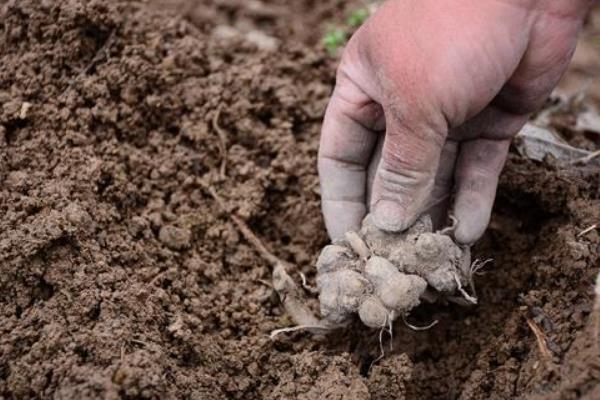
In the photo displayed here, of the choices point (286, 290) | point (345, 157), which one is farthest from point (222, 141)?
point (286, 290)

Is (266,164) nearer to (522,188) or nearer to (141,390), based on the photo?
(522,188)

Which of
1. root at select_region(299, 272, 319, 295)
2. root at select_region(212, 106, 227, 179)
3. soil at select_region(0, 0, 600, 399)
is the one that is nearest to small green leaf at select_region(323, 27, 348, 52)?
soil at select_region(0, 0, 600, 399)

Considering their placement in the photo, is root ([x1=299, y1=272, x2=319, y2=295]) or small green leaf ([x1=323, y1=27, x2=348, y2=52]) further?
small green leaf ([x1=323, y1=27, x2=348, y2=52])

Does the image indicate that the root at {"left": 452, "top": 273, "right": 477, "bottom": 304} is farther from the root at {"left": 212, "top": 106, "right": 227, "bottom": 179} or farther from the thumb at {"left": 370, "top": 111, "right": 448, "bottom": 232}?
the root at {"left": 212, "top": 106, "right": 227, "bottom": 179}

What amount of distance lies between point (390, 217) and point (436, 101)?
395 mm

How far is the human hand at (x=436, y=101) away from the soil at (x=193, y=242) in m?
0.24

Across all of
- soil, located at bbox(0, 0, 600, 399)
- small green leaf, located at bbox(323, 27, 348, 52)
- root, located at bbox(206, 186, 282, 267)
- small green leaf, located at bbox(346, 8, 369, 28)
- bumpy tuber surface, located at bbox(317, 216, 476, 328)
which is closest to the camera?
soil, located at bbox(0, 0, 600, 399)

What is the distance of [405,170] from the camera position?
209cm

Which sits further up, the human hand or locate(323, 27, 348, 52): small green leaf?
the human hand

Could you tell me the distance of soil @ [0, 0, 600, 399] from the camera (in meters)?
2.07

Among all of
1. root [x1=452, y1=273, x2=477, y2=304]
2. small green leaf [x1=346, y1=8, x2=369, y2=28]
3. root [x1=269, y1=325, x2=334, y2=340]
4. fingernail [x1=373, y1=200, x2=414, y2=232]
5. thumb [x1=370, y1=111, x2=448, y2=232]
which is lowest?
root [x1=269, y1=325, x2=334, y2=340]

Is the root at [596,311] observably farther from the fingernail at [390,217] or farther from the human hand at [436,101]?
the fingernail at [390,217]

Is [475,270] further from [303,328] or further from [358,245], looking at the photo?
[303,328]

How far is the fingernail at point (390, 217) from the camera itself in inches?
86.0
